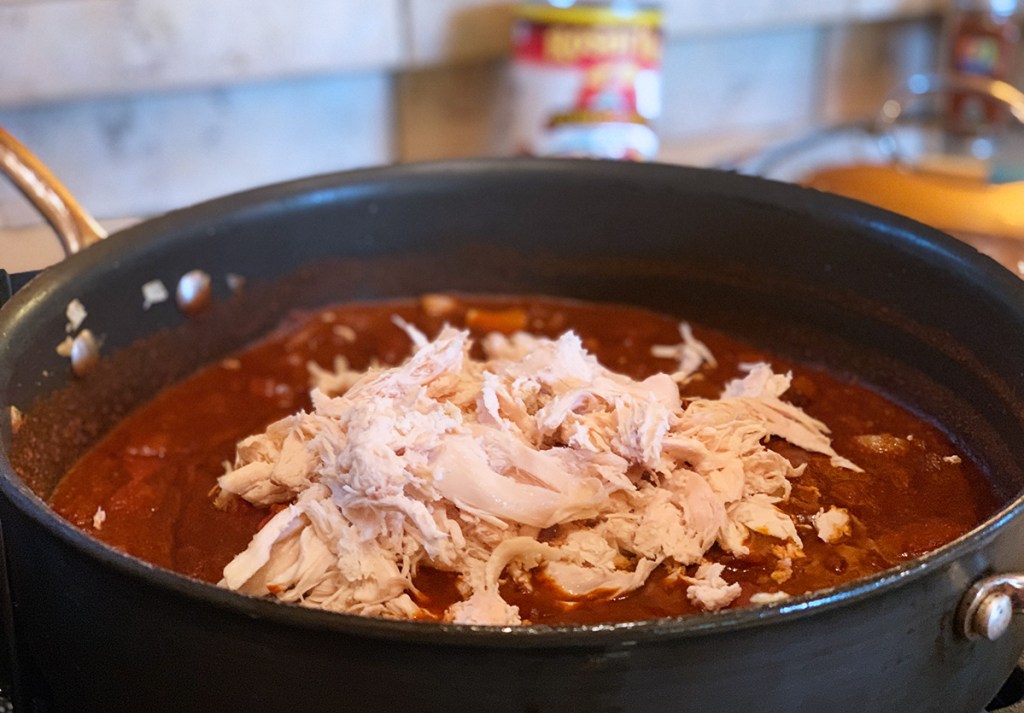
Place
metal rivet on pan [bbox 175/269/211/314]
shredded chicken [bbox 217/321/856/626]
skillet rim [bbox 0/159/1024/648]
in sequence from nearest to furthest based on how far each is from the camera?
skillet rim [bbox 0/159/1024/648] < shredded chicken [bbox 217/321/856/626] < metal rivet on pan [bbox 175/269/211/314]

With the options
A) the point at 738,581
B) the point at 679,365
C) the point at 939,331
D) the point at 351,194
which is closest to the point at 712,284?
the point at 679,365

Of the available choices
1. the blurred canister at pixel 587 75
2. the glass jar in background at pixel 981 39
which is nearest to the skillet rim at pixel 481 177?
the blurred canister at pixel 587 75

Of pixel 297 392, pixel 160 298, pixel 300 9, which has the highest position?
pixel 300 9

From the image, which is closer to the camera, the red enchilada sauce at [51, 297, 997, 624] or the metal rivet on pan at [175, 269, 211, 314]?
the red enchilada sauce at [51, 297, 997, 624]

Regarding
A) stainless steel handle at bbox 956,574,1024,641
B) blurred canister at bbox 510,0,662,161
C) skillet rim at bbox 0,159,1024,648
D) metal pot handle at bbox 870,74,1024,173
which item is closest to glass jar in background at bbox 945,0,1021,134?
metal pot handle at bbox 870,74,1024,173

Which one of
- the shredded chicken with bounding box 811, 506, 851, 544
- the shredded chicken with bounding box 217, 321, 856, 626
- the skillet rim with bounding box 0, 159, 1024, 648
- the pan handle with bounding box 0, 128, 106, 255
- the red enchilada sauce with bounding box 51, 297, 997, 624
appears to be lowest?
the red enchilada sauce with bounding box 51, 297, 997, 624

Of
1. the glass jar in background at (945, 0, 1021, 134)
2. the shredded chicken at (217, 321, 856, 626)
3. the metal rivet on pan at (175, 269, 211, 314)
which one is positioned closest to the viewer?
the shredded chicken at (217, 321, 856, 626)

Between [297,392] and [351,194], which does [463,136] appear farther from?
[297,392]

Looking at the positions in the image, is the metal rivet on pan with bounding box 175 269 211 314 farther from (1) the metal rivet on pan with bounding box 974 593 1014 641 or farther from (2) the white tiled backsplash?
(1) the metal rivet on pan with bounding box 974 593 1014 641
